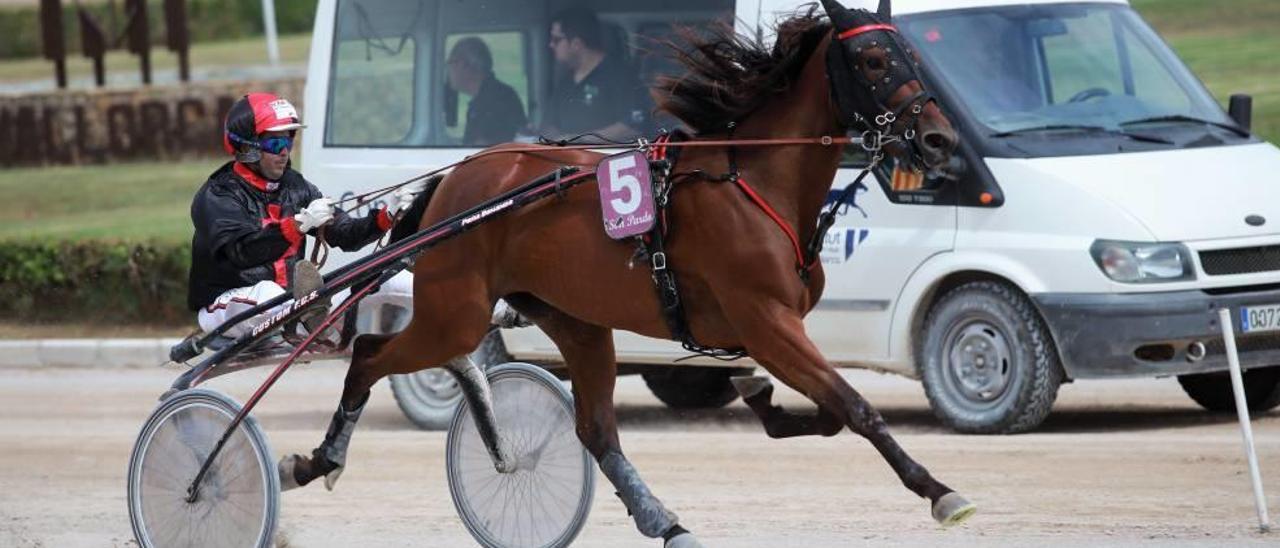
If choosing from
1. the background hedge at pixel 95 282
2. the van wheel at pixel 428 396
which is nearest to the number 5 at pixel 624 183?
the van wheel at pixel 428 396

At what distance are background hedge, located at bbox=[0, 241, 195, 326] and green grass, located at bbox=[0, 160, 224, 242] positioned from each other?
2.84ft

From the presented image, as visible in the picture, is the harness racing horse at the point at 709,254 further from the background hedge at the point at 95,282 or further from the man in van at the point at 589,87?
the background hedge at the point at 95,282

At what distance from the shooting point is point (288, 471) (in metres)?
8.01

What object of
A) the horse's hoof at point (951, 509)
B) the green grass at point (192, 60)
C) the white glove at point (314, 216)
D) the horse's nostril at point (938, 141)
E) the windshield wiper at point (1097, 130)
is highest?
the horse's nostril at point (938, 141)

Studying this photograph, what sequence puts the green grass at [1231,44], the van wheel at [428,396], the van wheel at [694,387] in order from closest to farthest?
the van wheel at [428,396] → the van wheel at [694,387] → the green grass at [1231,44]

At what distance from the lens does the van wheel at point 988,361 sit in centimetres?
1036

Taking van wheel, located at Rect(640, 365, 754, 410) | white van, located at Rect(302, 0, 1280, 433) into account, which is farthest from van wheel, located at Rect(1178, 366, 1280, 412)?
van wheel, located at Rect(640, 365, 754, 410)

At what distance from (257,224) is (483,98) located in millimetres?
3918

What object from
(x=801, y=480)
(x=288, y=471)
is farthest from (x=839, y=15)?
(x=801, y=480)

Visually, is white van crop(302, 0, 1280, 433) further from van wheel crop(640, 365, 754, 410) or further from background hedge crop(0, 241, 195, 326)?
background hedge crop(0, 241, 195, 326)

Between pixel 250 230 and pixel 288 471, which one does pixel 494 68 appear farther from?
pixel 288 471

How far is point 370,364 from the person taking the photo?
310 inches

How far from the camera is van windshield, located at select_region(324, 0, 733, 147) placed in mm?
11328

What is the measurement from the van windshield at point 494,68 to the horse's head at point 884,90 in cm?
406
